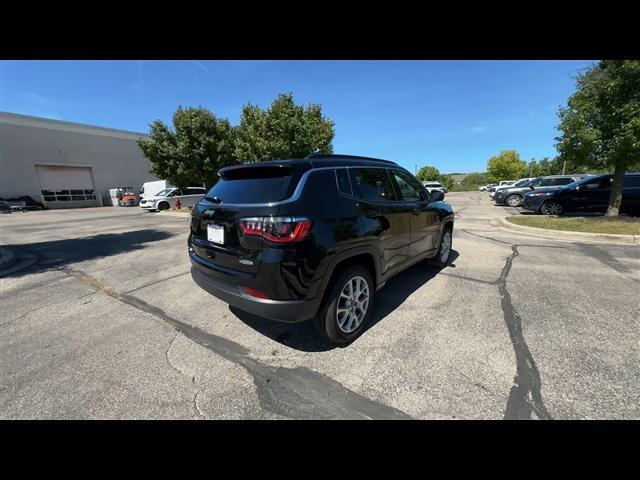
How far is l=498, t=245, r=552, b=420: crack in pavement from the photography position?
1.85 meters

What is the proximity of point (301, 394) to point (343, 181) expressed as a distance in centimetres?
193

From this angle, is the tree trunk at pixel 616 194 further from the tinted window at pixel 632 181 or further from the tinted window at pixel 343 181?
the tinted window at pixel 343 181

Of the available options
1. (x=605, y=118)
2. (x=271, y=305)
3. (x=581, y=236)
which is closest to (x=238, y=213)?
(x=271, y=305)

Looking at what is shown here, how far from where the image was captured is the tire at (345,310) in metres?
2.52

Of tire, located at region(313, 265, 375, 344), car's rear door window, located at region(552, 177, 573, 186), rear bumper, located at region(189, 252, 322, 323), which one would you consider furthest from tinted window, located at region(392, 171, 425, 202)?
car's rear door window, located at region(552, 177, 573, 186)

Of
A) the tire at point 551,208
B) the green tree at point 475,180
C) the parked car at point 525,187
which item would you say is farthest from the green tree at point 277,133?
the green tree at point 475,180

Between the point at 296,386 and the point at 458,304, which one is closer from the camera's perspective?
the point at 296,386

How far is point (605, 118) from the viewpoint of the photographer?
7477 millimetres

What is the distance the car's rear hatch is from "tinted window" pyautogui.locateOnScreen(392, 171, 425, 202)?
175 cm
